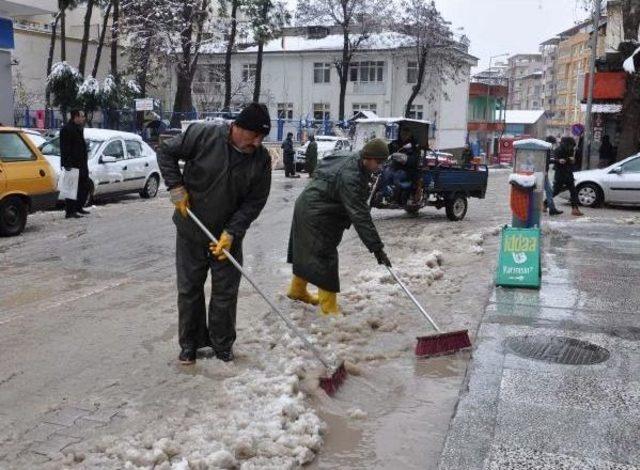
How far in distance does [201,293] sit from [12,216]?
666cm

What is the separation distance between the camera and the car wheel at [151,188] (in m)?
16.0

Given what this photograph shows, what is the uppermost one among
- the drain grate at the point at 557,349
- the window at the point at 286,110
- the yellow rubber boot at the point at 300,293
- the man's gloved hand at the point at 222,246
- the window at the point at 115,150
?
the window at the point at 286,110

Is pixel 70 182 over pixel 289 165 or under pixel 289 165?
over

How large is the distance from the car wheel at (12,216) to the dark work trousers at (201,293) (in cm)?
643


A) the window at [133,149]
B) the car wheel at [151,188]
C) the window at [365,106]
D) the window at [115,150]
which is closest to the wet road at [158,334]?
the window at [115,150]

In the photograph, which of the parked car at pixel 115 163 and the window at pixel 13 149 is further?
the parked car at pixel 115 163

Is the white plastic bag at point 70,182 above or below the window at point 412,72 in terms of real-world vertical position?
below

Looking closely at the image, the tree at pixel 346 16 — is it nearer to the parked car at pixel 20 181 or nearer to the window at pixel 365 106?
the window at pixel 365 106

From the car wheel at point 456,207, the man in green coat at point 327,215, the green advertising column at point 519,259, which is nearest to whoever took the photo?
the man in green coat at point 327,215

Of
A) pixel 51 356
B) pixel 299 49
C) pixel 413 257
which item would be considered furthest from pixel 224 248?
pixel 299 49

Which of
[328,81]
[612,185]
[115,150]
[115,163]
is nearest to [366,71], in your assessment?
[328,81]

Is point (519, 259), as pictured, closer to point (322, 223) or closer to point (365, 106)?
point (322, 223)

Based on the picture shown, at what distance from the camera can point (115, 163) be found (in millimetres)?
14688

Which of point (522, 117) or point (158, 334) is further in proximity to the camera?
point (522, 117)
